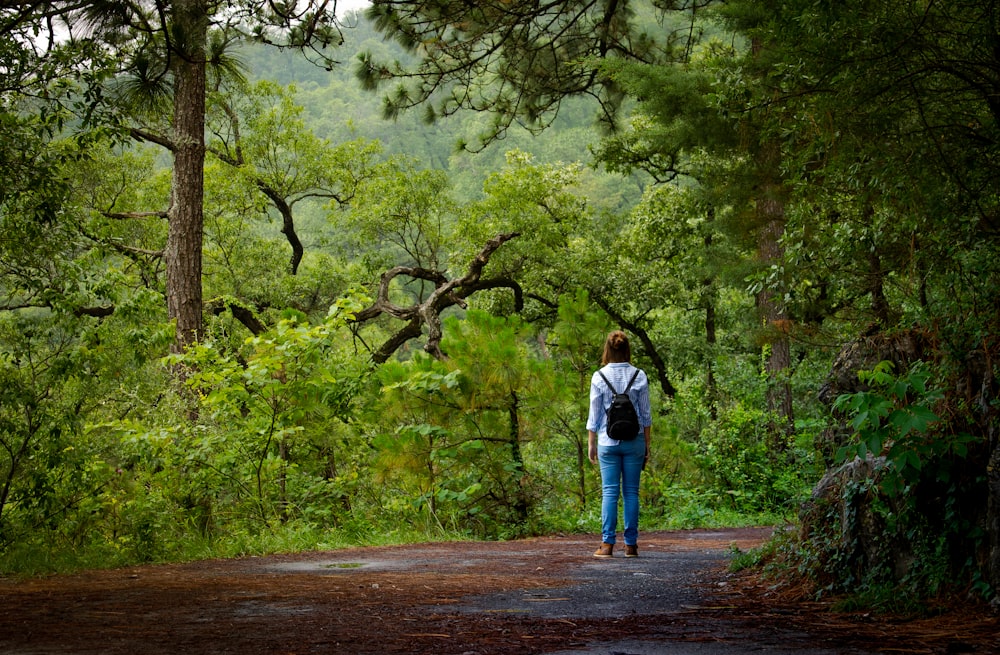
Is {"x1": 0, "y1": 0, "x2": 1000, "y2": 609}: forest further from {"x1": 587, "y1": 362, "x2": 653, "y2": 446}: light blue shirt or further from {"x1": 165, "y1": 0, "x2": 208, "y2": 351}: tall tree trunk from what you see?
{"x1": 587, "y1": 362, "x2": 653, "y2": 446}: light blue shirt

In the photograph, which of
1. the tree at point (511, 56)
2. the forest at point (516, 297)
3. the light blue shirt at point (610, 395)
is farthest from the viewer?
the tree at point (511, 56)

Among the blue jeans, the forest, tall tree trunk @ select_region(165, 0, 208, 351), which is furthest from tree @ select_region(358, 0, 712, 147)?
the blue jeans

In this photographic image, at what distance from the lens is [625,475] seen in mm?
7160

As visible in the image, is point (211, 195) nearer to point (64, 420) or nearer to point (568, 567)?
point (64, 420)

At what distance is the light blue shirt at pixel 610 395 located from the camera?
23.2ft

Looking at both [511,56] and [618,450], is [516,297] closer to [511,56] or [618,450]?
[511,56]

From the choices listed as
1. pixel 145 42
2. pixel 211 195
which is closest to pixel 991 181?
pixel 145 42

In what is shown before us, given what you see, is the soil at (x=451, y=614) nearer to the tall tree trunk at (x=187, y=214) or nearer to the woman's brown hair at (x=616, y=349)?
the woman's brown hair at (x=616, y=349)

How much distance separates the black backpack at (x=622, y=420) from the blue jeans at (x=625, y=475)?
0.11m

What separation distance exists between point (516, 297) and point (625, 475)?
39.5ft

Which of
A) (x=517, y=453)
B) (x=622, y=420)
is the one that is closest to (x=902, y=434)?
(x=622, y=420)

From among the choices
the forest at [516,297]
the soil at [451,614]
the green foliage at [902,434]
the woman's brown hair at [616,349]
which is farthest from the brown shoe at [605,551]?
the green foliage at [902,434]

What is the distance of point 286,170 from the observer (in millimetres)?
22469

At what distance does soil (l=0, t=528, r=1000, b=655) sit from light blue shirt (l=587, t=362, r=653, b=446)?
1120mm
